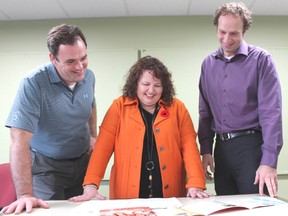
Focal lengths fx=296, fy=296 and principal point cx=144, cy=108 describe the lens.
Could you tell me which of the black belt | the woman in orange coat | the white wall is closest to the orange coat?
the woman in orange coat

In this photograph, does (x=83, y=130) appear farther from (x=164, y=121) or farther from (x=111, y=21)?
(x=111, y=21)

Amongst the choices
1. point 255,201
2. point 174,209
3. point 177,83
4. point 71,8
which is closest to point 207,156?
point 255,201

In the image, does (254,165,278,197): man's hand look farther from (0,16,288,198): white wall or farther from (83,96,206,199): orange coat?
(0,16,288,198): white wall

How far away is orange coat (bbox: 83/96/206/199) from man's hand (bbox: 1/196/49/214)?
26 centimetres

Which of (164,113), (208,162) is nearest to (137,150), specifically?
(164,113)

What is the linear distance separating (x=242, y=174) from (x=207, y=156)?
0.84 ft

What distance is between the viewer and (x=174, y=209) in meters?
1.08

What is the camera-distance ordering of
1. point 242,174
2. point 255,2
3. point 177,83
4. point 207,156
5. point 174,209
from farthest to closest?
1. point 177,83
2. point 255,2
3. point 207,156
4. point 242,174
5. point 174,209

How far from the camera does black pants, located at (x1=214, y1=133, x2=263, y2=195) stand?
1471mm

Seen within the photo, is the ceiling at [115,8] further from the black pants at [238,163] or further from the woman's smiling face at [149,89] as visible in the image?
the black pants at [238,163]

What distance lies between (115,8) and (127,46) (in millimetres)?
448

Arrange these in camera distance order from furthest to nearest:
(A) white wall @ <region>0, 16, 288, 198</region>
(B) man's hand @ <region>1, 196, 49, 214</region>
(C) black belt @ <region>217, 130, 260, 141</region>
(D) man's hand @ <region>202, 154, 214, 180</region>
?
1. (A) white wall @ <region>0, 16, 288, 198</region>
2. (D) man's hand @ <region>202, 154, 214, 180</region>
3. (C) black belt @ <region>217, 130, 260, 141</region>
4. (B) man's hand @ <region>1, 196, 49, 214</region>

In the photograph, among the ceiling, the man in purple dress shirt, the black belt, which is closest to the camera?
the man in purple dress shirt

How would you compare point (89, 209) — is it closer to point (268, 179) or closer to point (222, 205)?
point (222, 205)
